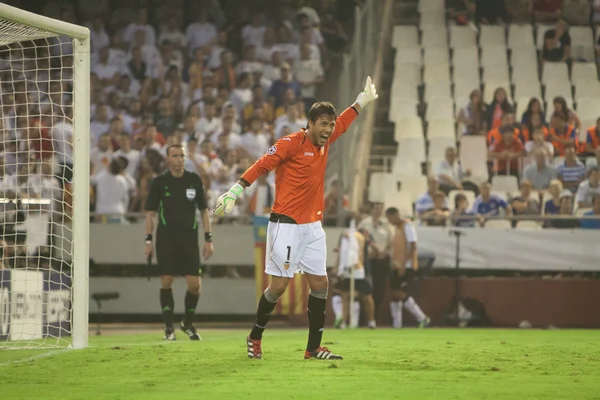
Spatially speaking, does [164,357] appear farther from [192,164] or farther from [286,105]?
[286,105]

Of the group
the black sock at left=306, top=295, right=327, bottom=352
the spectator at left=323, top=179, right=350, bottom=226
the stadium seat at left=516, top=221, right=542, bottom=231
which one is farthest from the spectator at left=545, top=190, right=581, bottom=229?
the black sock at left=306, top=295, right=327, bottom=352

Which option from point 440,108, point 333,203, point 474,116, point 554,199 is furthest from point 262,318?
point 440,108

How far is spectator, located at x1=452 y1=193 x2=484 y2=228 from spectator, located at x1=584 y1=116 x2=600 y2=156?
8.51 ft

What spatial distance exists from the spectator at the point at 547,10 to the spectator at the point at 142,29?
9.07 metres

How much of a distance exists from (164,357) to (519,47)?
16.0 meters

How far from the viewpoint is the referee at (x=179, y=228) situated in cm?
1284

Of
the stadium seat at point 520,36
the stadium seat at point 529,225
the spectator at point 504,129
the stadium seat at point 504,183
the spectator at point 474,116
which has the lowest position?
the stadium seat at point 529,225

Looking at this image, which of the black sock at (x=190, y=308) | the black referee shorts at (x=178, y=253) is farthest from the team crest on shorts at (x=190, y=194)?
the black sock at (x=190, y=308)

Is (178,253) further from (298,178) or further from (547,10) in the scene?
(547,10)

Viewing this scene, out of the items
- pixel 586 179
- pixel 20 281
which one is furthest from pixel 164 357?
pixel 586 179

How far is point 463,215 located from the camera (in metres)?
18.1

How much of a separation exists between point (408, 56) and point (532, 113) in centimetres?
423

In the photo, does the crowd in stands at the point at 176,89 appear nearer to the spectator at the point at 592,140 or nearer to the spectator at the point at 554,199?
the spectator at the point at 554,199

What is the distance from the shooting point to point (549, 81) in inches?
869
